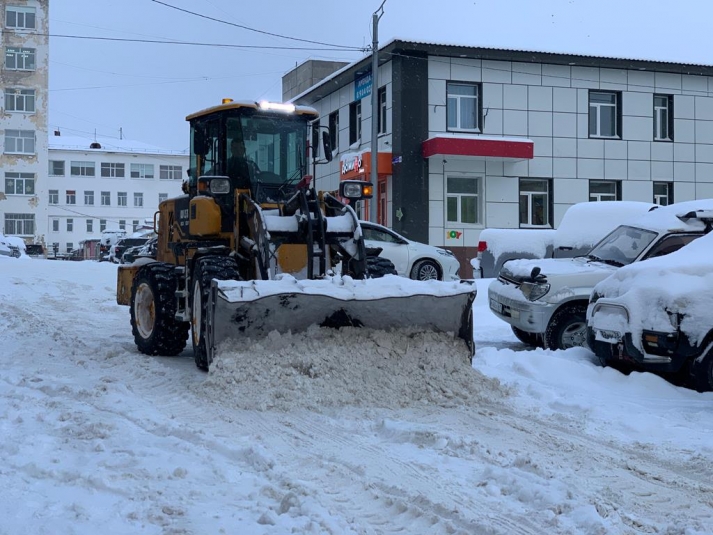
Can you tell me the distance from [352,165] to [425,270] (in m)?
7.86

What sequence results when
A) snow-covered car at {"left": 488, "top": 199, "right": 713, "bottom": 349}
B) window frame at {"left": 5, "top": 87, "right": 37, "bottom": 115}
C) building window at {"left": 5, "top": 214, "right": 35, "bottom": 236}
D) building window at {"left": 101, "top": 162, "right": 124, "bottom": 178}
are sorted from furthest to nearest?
building window at {"left": 101, "top": 162, "right": 124, "bottom": 178}
building window at {"left": 5, "top": 214, "right": 35, "bottom": 236}
window frame at {"left": 5, "top": 87, "right": 37, "bottom": 115}
snow-covered car at {"left": 488, "top": 199, "right": 713, "bottom": 349}

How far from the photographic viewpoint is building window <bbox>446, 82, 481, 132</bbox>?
984 inches

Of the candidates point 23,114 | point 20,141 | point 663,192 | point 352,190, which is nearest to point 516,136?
point 663,192

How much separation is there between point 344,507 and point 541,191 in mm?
22931

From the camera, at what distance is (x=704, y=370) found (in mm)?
7344

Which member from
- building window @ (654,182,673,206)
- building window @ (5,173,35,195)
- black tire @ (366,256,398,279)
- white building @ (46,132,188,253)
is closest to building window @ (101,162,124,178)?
white building @ (46,132,188,253)

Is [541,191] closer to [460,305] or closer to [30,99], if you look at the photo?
[460,305]

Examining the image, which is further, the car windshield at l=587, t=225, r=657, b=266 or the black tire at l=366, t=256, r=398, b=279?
the car windshield at l=587, t=225, r=657, b=266

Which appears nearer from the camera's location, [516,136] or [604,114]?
[516,136]

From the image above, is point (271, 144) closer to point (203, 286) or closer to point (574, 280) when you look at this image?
point (203, 286)

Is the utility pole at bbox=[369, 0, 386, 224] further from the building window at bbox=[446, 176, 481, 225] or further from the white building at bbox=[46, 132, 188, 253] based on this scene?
the white building at bbox=[46, 132, 188, 253]

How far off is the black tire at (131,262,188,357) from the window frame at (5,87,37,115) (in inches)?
1945

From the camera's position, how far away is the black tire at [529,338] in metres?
10.7

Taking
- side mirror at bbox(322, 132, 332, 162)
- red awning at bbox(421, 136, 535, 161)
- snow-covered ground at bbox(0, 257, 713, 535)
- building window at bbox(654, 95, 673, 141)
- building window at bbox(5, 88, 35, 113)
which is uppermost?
building window at bbox(5, 88, 35, 113)
